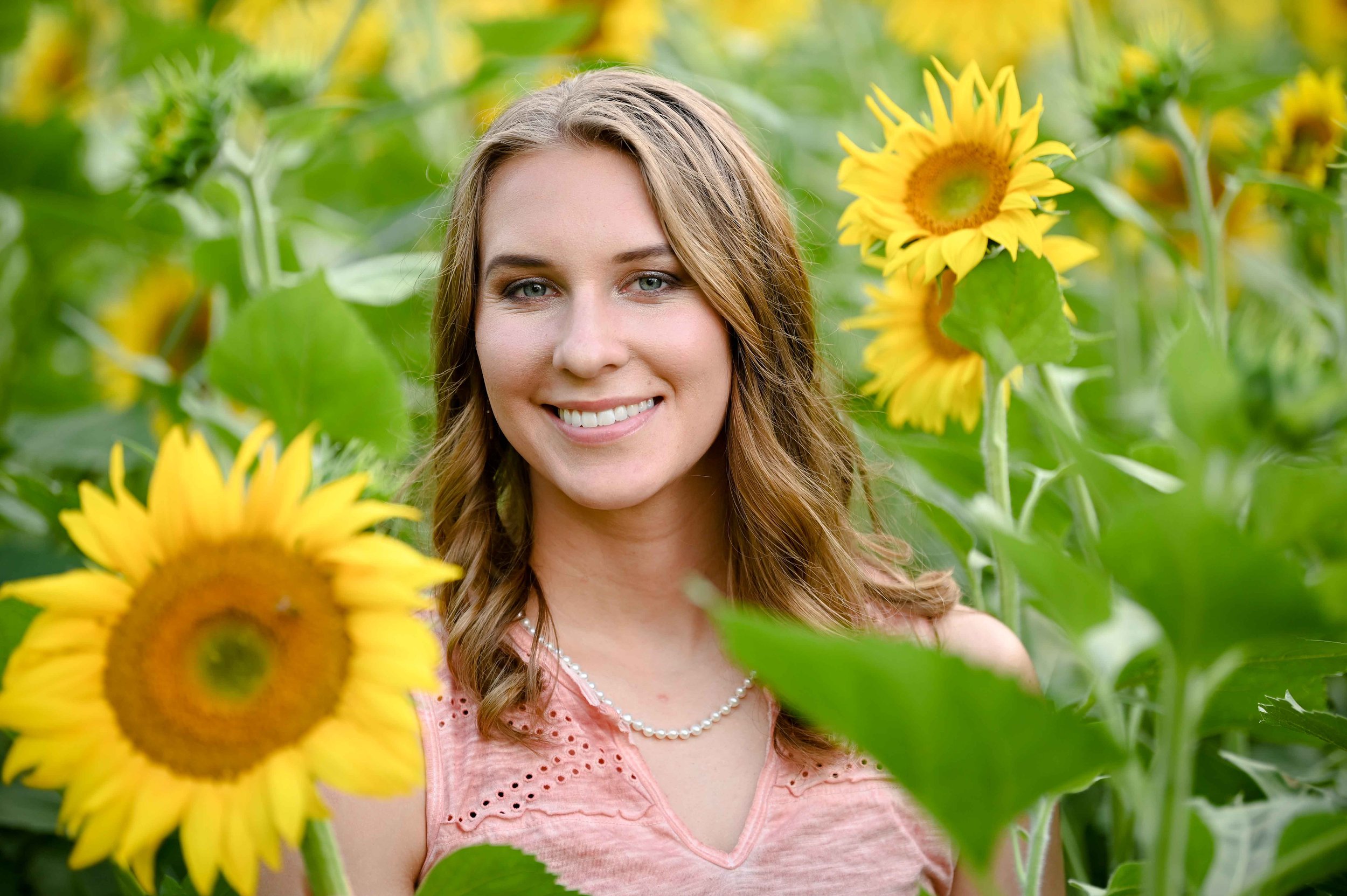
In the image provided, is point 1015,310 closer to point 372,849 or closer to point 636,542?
point 636,542

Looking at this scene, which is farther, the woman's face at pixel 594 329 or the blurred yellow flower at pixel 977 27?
the blurred yellow flower at pixel 977 27

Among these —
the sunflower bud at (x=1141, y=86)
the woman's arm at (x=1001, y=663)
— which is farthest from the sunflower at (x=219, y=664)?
the sunflower bud at (x=1141, y=86)

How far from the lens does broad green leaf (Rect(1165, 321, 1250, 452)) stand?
1.67 ft

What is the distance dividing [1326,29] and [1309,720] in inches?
79.9

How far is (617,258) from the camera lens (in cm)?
101

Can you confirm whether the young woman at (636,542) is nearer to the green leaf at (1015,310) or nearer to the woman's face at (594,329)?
the woman's face at (594,329)

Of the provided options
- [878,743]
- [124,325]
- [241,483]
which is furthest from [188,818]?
[124,325]

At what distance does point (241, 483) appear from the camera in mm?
608

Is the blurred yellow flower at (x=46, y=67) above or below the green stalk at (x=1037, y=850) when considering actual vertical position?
above

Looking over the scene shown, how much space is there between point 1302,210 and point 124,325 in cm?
173

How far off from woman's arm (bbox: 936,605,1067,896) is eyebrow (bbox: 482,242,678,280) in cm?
43

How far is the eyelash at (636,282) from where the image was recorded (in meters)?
1.05

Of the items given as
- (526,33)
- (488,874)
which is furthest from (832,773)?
(526,33)

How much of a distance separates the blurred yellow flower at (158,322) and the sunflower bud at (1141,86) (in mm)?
1415
